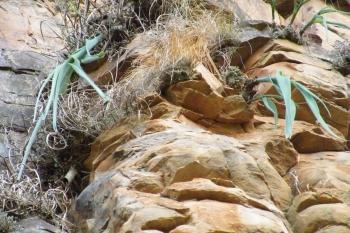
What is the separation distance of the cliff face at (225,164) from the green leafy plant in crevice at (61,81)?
0.99ft

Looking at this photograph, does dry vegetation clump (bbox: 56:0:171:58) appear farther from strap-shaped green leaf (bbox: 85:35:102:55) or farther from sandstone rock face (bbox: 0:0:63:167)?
sandstone rock face (bbox: 0:0:63:167)

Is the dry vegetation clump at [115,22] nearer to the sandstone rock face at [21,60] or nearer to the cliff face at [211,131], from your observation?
the cliff face at [211,131]

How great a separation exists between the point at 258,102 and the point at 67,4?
1.91 meters

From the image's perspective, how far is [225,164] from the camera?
3.44m

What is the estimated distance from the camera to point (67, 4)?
5.64 m

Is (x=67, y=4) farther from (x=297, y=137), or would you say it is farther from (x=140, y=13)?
(x=297, y=137)

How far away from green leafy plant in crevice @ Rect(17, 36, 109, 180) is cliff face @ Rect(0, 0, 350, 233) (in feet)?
0.52

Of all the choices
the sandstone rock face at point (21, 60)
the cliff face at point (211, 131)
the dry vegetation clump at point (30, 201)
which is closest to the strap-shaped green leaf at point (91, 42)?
the cliff face at point (211, 131)

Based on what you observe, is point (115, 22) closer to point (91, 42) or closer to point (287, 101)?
point (91, 42)

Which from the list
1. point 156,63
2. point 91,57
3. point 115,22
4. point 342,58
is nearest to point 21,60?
point 115,22

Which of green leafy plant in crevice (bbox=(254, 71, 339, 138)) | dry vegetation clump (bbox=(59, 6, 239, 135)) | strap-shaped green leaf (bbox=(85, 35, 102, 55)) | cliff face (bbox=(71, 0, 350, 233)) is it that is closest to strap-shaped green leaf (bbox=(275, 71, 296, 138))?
green leafy plant in crevice (bbox=(254, 71, 339, 138))

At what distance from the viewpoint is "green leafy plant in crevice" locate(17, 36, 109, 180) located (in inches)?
145

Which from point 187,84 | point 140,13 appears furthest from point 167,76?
point 140,13

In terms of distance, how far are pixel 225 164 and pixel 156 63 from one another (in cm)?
100
